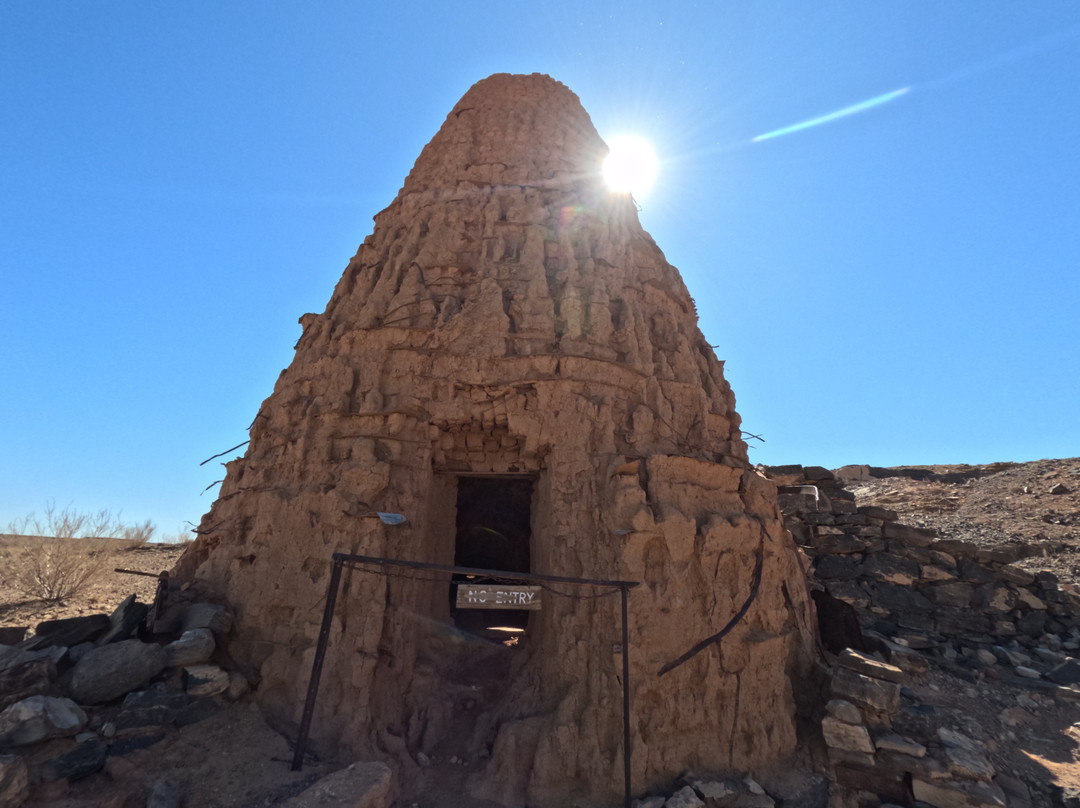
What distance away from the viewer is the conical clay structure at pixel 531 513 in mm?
6137

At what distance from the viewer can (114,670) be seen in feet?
18.7

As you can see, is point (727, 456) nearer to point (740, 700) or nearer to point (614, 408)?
point (614, 408)

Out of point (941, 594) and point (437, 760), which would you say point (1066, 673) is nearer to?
point (941, 594)

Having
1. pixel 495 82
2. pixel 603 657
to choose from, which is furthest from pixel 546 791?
pixel 495 82

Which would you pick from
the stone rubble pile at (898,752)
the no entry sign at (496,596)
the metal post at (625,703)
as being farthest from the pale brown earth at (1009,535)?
the no entry sign at (496,596)

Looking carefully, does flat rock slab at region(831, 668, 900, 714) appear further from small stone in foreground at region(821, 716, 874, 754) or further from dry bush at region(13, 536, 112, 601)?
dry bush at region(13, 536, 112, 601)

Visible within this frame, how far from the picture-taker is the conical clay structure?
614cm

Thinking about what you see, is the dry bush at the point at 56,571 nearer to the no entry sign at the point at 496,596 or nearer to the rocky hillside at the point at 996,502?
the no entry sign at the point at 496,596

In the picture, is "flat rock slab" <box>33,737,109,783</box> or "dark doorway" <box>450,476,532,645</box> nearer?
"flat rock slab" <box>33,737,109,783</box>

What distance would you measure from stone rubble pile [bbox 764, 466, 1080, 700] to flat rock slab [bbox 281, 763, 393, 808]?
6241mm

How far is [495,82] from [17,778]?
38.7 feet

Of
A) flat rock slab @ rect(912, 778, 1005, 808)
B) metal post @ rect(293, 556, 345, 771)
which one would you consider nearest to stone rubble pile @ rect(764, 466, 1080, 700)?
flat rock slab @ rect(912, 778, 1005, 808)

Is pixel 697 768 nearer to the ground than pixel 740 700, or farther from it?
nearer to the ground

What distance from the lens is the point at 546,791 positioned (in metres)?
5.66
